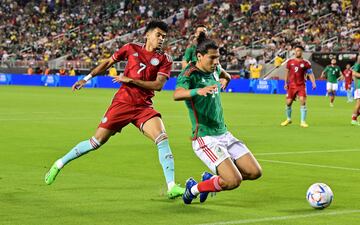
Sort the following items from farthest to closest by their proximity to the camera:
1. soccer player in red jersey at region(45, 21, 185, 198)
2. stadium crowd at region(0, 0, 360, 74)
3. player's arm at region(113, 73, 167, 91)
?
1. stadium crowd at region(0, 0, 360, 74)
2. soccer player in red jersey at region(45, 21, 185, 198)
3. player's arm at region(113, 73, 167, 91)

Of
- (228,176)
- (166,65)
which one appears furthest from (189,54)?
(228,176)

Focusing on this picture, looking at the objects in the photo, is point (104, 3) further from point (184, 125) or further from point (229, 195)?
point (229, 195)

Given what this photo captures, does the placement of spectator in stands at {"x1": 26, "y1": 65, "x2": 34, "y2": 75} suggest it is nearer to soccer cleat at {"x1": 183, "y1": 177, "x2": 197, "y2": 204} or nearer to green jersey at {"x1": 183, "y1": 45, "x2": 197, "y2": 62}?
green jersey at {"x1": 183, "y1": 45, "x2": 197, "y2": 62}

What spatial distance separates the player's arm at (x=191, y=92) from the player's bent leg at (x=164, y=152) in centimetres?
148

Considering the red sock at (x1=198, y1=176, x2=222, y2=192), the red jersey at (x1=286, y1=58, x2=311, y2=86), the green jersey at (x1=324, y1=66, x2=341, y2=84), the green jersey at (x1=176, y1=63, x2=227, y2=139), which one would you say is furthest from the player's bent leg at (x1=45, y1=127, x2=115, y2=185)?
the green jersey at (x1=324, y1=66, x2=341, y2=84)

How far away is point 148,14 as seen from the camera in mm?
72125

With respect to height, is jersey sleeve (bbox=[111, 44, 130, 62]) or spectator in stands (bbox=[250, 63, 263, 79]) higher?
jersey sleeve (bbox=[111, 44, 130, 62])

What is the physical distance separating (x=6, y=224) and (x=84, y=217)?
36.6 inches

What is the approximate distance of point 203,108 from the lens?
395 inches

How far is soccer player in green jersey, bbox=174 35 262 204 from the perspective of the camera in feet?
32.1

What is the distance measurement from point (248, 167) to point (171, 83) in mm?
45782

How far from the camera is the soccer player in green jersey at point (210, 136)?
9.80 meters

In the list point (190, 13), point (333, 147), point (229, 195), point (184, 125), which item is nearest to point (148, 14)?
point (190, 13)

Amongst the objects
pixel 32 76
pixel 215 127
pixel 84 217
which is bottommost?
pixel 32 76
